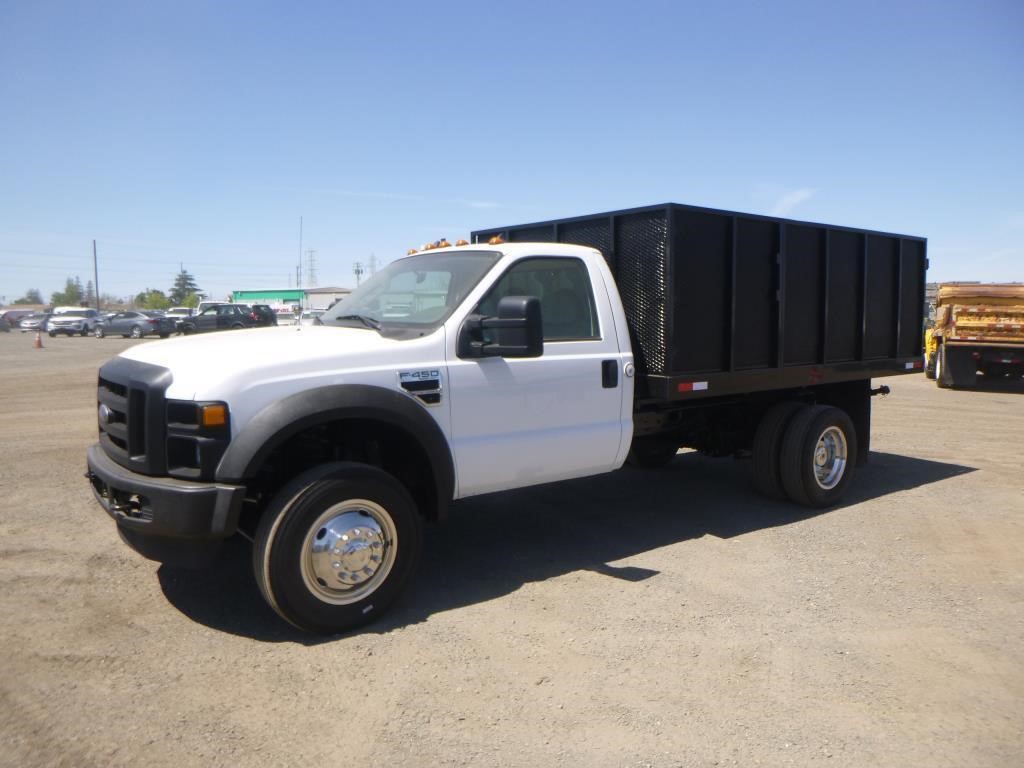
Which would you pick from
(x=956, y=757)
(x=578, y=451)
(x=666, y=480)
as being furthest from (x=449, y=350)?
(x=666, y=480)

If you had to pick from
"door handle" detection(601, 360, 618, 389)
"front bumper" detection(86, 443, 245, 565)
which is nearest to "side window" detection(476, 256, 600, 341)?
"door handle" detection(601, 360, 618, 389)

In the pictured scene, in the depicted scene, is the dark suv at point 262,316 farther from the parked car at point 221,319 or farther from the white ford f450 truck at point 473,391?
the white ford f450 truck at point 473,391

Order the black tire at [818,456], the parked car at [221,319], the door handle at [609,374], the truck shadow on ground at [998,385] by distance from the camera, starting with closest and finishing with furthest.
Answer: the door handle at [609,374] → the black tire at [818,456] → the truck shadow on ground at [998,385] → the parked car at [221,319]

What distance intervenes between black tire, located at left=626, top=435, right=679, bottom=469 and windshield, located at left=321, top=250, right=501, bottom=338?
10.1 ft

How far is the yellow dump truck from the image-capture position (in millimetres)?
15398

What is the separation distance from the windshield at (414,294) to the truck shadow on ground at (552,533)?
1.58 m

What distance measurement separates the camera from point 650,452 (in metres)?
7.92

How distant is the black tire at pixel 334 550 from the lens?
381cm

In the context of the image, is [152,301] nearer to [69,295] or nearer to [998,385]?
[69,295]

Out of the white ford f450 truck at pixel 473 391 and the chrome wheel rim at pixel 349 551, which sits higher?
the white ford f450 truck at pixel 473 391

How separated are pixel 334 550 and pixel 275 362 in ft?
3.21

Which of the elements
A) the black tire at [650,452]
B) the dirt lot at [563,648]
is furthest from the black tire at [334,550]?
the black tire at [650,452]

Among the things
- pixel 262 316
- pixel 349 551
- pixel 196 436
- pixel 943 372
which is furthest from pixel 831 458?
pixel 262 316

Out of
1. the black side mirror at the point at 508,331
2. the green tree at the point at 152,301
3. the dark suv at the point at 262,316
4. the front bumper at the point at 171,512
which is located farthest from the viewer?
the green tree at the point at 152,301
